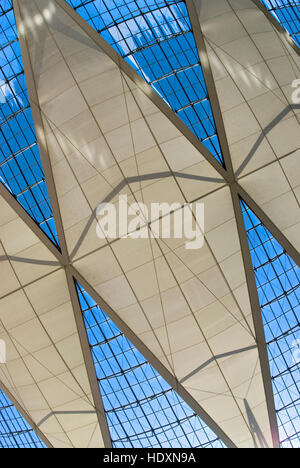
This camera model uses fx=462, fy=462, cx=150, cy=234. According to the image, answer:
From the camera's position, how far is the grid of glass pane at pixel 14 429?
32469 mm

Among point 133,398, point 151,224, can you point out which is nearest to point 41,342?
point 133,398

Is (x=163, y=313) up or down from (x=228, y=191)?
down

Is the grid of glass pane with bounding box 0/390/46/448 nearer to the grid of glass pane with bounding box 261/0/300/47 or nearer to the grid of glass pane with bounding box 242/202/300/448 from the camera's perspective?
the grid of glass pane with bounding box 242/202/300/448

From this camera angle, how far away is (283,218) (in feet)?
84.7

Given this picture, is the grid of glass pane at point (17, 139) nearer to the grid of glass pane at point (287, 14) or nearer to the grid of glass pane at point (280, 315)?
the grid of glass pane at point (280, 315)

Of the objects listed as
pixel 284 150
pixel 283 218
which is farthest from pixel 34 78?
pixel 283 218

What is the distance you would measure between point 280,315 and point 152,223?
10.3 metres

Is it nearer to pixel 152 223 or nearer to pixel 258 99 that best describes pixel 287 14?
pixel 258 99

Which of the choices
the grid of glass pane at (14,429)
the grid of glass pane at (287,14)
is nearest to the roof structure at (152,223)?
the grid of glass pane at (287,14)

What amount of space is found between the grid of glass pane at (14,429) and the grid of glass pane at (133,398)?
263 inches

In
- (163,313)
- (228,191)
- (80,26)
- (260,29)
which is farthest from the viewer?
(163,313)

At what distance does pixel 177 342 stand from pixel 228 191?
934cm

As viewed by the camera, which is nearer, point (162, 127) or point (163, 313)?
point (162, 127)

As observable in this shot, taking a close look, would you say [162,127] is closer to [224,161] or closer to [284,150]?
[224,161]
